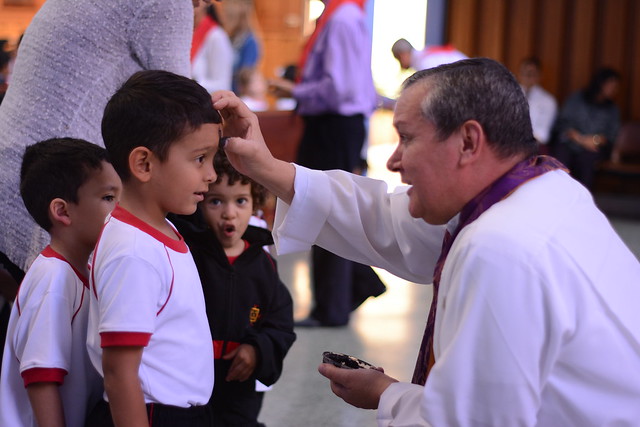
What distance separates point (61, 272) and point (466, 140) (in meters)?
0.89

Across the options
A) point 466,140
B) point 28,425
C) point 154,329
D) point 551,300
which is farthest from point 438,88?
point 28,425

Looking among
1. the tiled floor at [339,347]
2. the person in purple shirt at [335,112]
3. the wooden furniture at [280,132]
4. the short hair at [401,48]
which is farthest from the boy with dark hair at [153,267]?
the short hair at [401,48]

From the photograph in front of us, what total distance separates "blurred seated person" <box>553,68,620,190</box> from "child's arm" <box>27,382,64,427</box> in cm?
834

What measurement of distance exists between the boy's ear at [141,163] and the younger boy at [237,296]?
0.45m

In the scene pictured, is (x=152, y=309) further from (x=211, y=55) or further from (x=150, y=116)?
(x=211, y=55)

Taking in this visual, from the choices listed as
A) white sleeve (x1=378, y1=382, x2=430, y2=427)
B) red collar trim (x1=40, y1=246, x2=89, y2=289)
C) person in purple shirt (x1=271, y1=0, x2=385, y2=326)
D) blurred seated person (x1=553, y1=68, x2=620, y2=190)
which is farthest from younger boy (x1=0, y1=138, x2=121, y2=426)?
blurred seated person (x1=553, y1=68, x2=620, y2=190)

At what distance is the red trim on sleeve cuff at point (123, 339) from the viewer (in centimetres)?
168

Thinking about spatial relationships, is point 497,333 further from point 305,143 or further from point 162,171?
point 305,143

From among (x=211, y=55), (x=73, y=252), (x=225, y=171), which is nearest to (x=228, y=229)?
(x=225, y=171)

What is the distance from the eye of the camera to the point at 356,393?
182 cm

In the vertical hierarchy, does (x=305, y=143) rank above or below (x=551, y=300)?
below

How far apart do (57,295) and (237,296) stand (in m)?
0.52

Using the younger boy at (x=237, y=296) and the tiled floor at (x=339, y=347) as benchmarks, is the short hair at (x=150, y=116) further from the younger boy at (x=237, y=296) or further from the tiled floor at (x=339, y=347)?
the tiled floor at (x=339, y=347)

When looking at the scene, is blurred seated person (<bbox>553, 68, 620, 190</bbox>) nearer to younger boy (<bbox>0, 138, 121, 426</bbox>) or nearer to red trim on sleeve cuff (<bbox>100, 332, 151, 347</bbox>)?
younger boy (<bbox>0, 138, 121, 426</bbox>)
